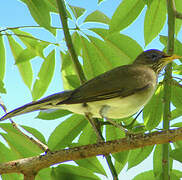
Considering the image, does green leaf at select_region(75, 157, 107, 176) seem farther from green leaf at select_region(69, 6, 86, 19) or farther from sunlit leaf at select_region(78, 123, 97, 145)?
green leaf at select_region(69, 6, 86, 19)

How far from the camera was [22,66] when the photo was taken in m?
3.86

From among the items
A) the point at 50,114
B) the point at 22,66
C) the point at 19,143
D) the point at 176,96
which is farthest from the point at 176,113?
the point at 22,66

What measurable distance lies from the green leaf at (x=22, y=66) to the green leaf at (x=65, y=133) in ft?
3.09

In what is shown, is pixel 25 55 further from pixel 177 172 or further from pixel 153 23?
pixel 177 172

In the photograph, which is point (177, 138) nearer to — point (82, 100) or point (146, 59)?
point (82, 100)

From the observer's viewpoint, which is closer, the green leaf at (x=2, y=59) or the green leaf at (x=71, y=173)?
the green leaf at (x=71, y=173)

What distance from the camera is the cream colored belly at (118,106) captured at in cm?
321

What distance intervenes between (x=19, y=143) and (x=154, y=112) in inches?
51.7

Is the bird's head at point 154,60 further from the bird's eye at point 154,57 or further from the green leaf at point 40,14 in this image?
the green leaf at point 40,14

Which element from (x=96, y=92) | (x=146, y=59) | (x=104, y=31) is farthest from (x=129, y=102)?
(x=146, y=59)

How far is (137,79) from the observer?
12.0ft

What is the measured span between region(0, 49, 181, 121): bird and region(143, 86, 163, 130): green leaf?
0.22 meters

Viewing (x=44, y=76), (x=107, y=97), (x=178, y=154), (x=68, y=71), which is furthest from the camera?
(x=68, y=71)

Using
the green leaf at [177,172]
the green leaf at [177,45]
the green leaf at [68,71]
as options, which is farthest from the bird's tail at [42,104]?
the green leaf at [177,172]
